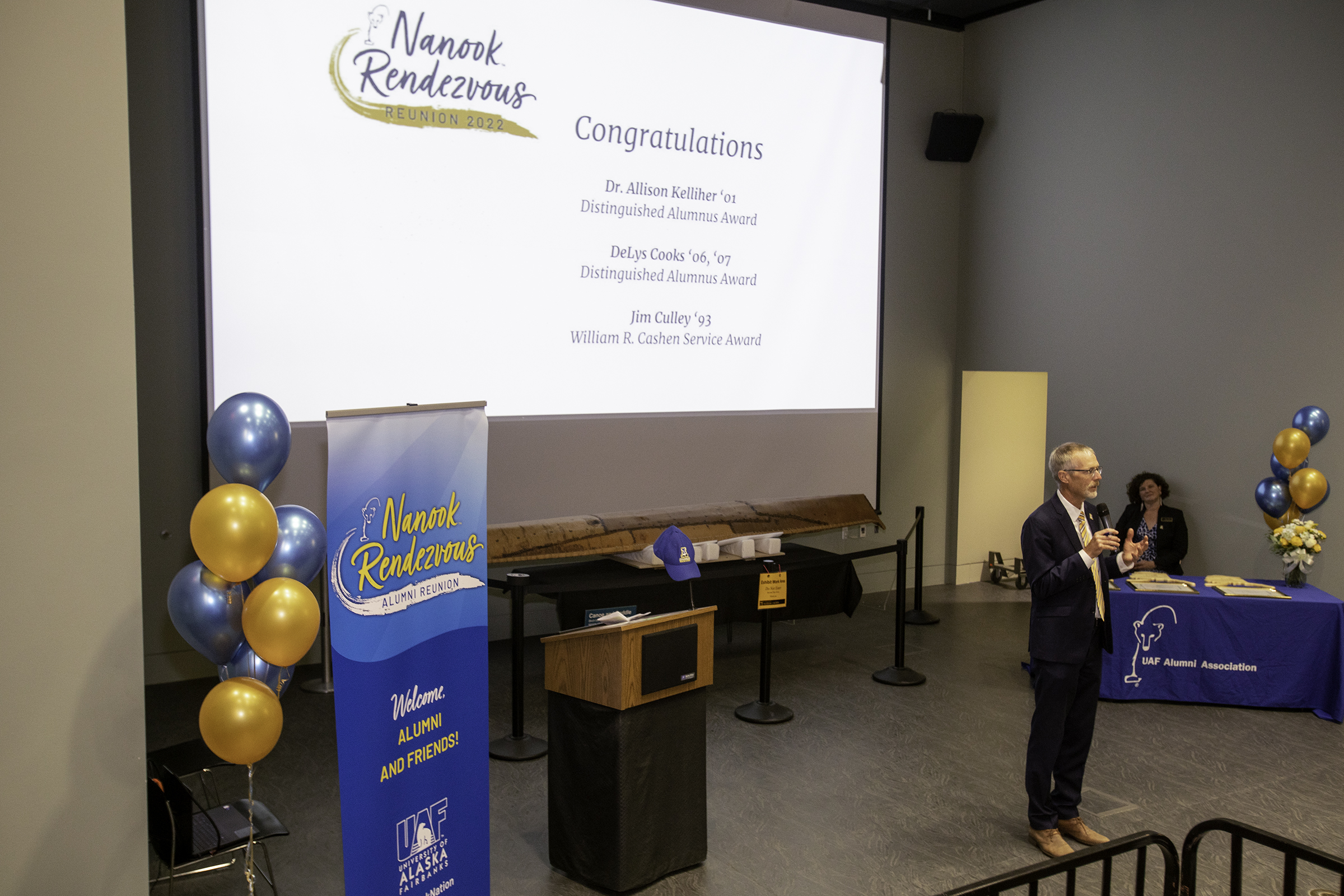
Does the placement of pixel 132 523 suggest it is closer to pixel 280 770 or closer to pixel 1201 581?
pixel 280 770

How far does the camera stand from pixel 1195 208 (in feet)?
21.8

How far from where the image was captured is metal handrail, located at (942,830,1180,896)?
1.69 metres

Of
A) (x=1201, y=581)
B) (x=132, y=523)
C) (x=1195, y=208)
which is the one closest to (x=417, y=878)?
(x=132, y=523)

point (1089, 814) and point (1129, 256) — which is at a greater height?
point (1129, 256)

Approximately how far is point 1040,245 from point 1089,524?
472cm

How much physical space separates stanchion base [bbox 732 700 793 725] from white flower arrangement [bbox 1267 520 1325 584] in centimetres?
286

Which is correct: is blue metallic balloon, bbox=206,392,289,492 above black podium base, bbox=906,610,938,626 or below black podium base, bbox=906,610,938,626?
above

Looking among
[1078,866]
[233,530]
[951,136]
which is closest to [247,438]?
[233,530]

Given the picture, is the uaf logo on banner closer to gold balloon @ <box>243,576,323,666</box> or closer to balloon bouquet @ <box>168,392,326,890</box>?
balloon bouquet @ <box>168,392,326,890</box>

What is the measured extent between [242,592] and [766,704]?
10.4 ft

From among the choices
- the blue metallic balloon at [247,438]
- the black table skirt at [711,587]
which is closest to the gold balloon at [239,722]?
the blue metallic balloon at [247,438]

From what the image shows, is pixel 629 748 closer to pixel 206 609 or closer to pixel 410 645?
pixel 410 645

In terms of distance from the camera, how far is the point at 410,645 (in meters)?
2.72

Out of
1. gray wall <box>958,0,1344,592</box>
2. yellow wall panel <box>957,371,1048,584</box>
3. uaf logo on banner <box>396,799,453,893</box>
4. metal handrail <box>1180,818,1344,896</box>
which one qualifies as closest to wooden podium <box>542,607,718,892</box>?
uaf logo on banner <box>396,799,453,893</box>
